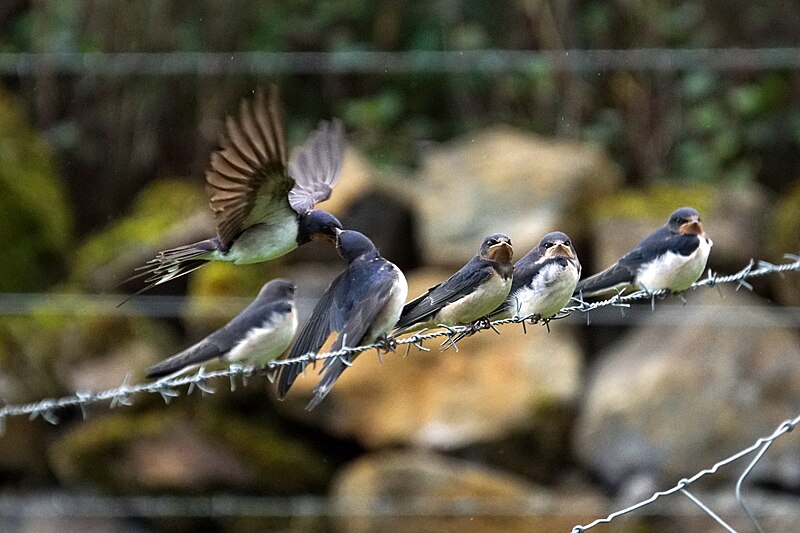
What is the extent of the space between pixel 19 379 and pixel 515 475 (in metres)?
3.32

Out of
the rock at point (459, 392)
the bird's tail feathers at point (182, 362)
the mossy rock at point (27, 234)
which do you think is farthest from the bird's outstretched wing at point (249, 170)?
the mossy rock at point (27, 234)

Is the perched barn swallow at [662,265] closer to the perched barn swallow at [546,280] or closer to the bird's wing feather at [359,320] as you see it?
the perched barn swallow at [546,280]

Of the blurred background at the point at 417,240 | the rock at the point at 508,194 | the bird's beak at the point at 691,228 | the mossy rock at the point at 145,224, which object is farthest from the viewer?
the mossy rock at the point at 145,224

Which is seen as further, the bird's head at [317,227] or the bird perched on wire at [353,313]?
the bird's head at [317,227]

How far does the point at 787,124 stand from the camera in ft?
35.0

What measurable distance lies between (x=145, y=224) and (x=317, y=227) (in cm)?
567

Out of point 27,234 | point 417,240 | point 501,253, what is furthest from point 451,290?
point 27,234

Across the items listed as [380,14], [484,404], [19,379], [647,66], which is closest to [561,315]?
[484,404]

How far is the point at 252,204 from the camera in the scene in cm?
408

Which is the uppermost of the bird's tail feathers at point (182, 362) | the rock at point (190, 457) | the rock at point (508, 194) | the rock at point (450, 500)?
the rock at point (508, 194)

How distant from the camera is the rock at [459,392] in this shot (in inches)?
317

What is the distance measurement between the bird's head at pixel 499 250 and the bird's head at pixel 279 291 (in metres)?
1.03

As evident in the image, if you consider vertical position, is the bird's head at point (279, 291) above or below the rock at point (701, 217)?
below

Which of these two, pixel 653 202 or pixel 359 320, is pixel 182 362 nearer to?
pixel 359 320
